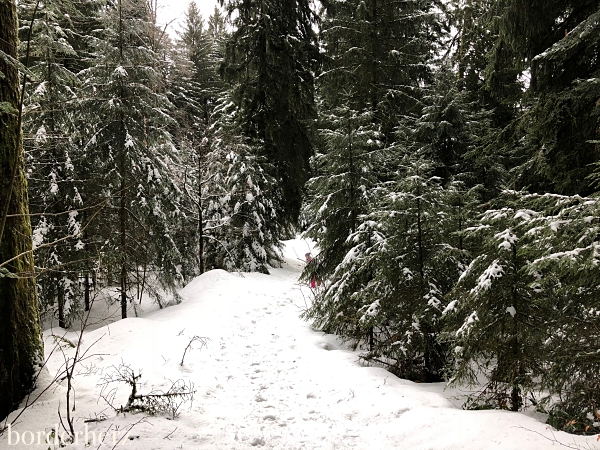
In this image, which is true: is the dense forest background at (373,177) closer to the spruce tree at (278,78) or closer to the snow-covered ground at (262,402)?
the spruce tree at (278,78)

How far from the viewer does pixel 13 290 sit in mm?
3832

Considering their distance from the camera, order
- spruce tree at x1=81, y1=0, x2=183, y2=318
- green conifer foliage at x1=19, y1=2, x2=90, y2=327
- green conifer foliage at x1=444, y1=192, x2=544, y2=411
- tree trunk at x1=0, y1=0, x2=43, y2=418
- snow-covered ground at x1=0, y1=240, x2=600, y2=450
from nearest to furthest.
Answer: snow-covered ground at x1=0, y1=240, x2=600, y2=450 → green conifer foliage at x1=444, y1=192, x2=544, y2=411 → tree trunk at x1=0, y1=0, x2=43, y2=418 → green conifer foliage at x1=19, y1=2, x2=90, y2=327 → spruce tree at x1=81, y1=0, x2=183, y2=318

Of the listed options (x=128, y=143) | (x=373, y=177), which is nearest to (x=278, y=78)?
(x=128, y=143)

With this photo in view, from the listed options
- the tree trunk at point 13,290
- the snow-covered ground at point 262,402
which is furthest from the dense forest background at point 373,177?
the snow-covered ground at point 262,402

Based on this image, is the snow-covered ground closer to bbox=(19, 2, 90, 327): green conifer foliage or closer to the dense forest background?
the dense forest background

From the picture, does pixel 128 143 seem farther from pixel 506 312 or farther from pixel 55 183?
pixel 506 312

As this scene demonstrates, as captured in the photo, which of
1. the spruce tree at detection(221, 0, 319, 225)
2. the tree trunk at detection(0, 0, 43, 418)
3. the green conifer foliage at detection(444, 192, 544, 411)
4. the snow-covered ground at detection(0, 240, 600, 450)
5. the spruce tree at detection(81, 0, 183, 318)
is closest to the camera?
the snow-covered ground at detection(0, 240, 600, 450)

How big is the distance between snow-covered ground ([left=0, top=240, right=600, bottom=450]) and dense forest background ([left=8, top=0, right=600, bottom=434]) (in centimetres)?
50

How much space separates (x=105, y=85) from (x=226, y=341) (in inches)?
258

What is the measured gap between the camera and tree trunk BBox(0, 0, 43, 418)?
12.1 feet

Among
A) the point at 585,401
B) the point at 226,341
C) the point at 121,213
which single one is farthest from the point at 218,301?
the point at 585,401

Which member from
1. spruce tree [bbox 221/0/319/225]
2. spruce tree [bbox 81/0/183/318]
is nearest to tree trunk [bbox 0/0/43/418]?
spruce tree [bbox 81/0/183/318]

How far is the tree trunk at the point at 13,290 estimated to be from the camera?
146 inches

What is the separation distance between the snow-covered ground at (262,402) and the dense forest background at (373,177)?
502 millimetres
